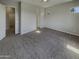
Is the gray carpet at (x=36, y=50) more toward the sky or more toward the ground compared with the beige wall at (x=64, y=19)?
more toward the ground

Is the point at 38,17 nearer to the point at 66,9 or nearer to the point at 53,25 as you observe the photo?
the point at 53,25

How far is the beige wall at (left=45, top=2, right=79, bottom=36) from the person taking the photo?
241 inches

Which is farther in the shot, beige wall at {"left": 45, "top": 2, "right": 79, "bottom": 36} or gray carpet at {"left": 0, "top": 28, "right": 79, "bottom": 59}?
beige wall at {"left": 45, "top": 2, "right": 79, "bottom": 36}

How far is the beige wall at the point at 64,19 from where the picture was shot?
6.11 meters

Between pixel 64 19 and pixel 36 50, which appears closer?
pixel 36 50

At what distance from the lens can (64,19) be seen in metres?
7.11

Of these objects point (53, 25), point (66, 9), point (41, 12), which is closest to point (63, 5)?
point (66, 9)

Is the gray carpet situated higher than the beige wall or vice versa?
the beige wall

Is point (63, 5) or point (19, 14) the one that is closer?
point (19, 14)

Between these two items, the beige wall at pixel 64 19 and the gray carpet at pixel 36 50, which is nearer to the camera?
the gray carpet at pixel 36 50

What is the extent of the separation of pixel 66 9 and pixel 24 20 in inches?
133

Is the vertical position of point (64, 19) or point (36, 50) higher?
point (64, 19)

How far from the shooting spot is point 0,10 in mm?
4559

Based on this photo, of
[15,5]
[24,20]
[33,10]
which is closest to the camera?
[15,5]
